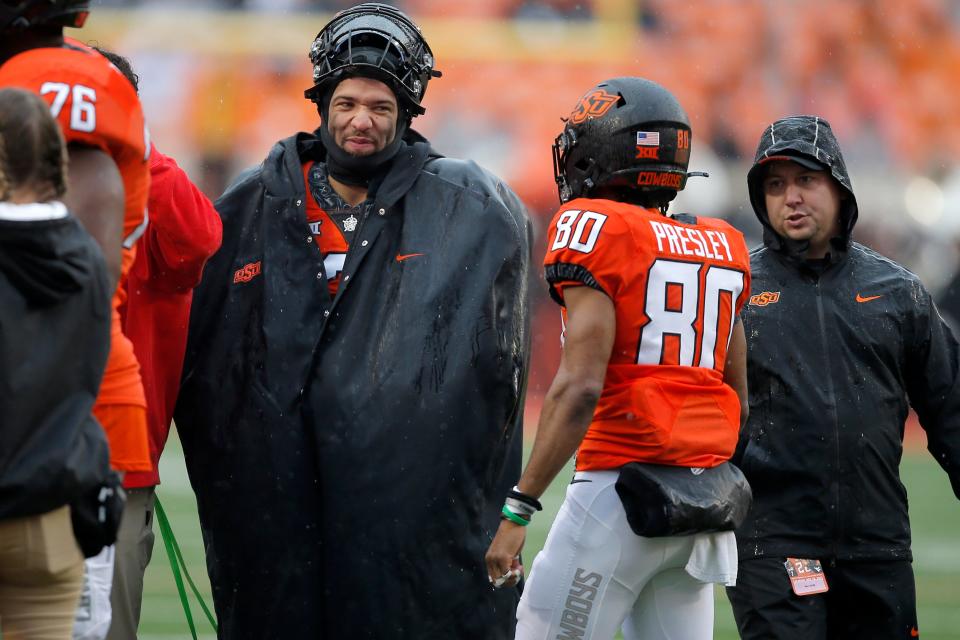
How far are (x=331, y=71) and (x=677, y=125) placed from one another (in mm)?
926

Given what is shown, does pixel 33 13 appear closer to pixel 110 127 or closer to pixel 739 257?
pixel 110 127

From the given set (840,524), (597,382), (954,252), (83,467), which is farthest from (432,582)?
(954,252)

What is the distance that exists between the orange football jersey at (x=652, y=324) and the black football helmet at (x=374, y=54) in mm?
715

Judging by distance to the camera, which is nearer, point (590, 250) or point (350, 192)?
point (590, 250)

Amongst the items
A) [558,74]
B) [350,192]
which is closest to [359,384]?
[350,192]

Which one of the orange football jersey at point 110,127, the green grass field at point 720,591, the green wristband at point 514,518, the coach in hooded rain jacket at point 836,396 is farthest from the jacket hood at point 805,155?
the green grass field at point 720,591

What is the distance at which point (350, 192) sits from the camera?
3762mm

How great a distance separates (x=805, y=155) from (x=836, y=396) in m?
0.68

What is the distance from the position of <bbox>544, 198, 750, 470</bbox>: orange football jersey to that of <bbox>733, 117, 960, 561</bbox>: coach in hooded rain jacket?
2.15 ft

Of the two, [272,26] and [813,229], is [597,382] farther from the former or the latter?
[272,26]

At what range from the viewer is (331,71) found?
3.73m

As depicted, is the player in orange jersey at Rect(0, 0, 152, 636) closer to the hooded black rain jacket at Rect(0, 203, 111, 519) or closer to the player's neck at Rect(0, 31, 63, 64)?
the player's neck at Rect(0, 31, 63, 64)

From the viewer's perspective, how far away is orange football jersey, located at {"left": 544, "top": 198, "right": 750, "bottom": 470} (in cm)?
313

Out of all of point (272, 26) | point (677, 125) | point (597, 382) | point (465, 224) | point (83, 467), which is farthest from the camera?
point (272, 26)
